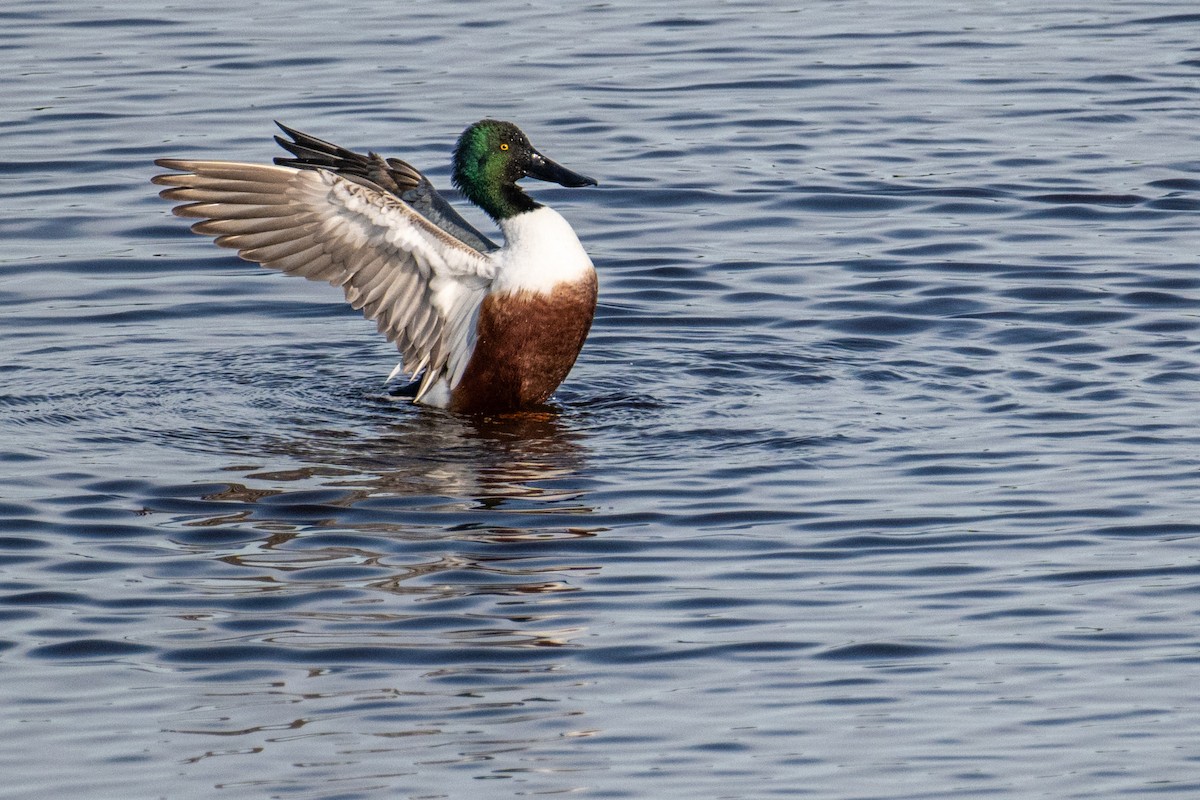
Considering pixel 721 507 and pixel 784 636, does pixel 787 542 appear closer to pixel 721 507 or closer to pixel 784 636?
pixel 721 507

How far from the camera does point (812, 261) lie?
1027cm

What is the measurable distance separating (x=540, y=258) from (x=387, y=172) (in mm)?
1144

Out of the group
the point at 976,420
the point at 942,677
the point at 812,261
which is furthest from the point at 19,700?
the point at 812,261

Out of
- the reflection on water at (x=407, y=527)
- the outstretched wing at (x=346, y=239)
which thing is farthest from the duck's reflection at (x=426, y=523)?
the outstretched wing at (x=346, y=239)

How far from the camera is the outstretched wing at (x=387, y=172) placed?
8.68 m

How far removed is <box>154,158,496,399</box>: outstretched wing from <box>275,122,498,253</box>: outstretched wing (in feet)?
1.29

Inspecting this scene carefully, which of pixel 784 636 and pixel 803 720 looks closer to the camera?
pixel 803 720

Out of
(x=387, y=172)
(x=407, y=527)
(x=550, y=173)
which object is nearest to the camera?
(x=407, y=527)

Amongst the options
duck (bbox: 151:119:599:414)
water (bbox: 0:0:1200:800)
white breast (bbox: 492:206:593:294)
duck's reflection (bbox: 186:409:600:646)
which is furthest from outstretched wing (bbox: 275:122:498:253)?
duck's reflection (bbox: 186:409:600:646)

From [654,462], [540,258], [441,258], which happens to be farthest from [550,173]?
[654,462]

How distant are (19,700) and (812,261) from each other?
5747mm

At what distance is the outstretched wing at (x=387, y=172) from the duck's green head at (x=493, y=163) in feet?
0.45

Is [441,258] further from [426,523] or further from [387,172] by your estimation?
[426,523]

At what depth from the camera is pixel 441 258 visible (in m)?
8.16
